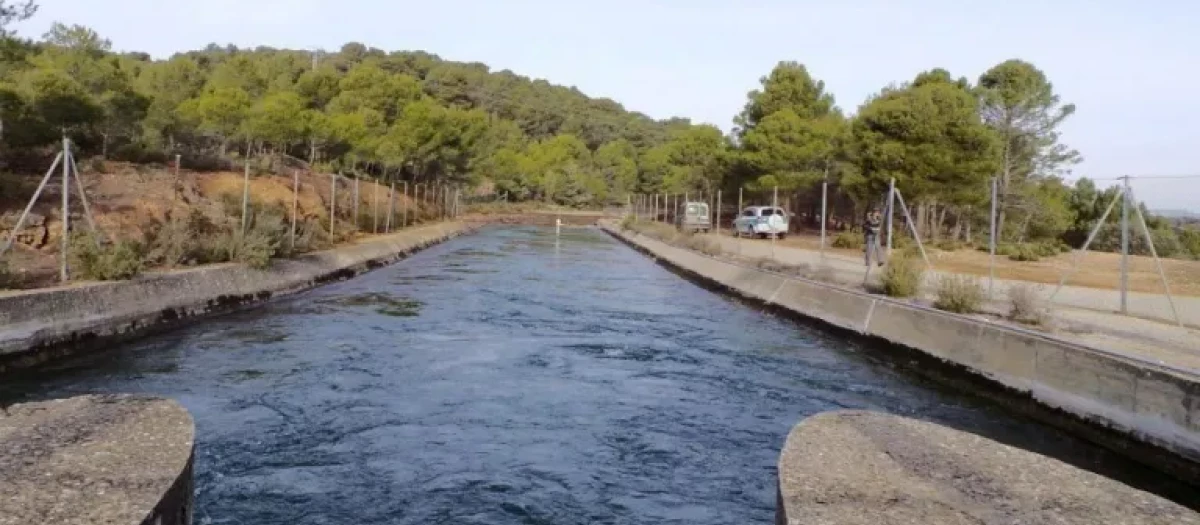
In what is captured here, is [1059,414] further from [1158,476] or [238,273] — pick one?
[238,273]

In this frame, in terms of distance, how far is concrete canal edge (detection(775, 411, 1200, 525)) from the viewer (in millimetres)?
5016

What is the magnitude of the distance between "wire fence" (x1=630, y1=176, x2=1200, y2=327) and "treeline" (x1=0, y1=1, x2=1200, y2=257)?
0.29 meters

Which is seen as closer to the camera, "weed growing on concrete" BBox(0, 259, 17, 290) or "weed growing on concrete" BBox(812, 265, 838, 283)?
"weed growing on concrete" BBox(0, 259, 17, 290)

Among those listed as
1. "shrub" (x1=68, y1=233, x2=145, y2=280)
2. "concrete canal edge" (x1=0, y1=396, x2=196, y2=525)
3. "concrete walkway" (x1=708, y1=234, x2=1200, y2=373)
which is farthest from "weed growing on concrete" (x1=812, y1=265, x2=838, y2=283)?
"concrete canal edge" (x1=0, y1=396, x2=196, y2=525)

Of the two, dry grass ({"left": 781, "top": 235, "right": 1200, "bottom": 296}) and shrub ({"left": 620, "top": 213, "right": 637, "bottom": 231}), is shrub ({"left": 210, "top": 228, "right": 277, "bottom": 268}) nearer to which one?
dry grass ({"left": 781, "top": 235, "right": 1200, "bottom": 296})

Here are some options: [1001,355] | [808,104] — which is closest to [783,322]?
[1001,355]

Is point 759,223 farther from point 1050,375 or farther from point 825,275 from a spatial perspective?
point 1050,375

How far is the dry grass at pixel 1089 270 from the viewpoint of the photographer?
21516 millimetres

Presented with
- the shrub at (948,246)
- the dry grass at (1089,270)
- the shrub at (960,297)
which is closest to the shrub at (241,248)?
the shrub at (960,297)

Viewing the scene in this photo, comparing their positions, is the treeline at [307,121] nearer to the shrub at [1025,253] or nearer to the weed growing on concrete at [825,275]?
the weed growing on concrete at [825,275]

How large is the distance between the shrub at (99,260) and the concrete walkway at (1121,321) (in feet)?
44.7

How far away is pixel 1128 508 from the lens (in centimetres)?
535

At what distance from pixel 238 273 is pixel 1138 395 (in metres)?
15.9

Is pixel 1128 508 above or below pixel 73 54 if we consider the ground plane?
below
